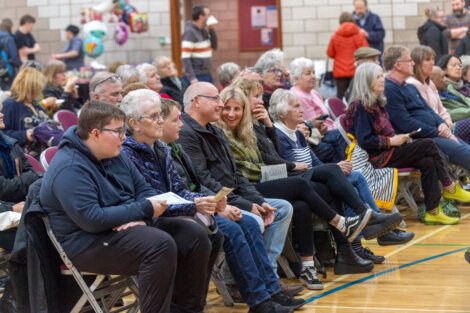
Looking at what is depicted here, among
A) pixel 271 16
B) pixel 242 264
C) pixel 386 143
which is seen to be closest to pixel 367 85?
pixel 386 143

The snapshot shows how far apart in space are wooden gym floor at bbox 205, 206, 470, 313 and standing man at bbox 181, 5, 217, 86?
20.0ft

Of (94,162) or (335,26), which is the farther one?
(335,26)

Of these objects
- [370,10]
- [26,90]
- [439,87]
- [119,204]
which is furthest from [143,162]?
[370,10]

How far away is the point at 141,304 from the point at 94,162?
2.16 ft

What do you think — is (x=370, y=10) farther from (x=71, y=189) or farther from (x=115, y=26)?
(x=71, y=189)

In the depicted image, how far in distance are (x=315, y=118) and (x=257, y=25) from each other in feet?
27.6

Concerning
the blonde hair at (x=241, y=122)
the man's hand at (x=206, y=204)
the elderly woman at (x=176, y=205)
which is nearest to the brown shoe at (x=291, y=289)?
the elderly woman at (x=176, y=205)

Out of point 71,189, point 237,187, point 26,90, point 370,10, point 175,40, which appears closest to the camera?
point 71,189

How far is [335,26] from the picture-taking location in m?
14.4

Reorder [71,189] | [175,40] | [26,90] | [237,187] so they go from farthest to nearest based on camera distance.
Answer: [175,40], [26,90], [237,187], [71,189]

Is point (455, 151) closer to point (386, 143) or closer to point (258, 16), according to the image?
point (386, 143)

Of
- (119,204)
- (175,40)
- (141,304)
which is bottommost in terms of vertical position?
(141,304)

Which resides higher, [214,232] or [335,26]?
[335,26]

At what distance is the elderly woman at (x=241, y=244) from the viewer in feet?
16.0
